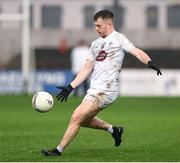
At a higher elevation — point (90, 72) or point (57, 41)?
point (90, 72)

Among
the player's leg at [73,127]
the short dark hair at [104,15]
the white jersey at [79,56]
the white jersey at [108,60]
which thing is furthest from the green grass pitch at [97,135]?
the white jersey at [79,56]

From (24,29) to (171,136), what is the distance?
1990 centimetres

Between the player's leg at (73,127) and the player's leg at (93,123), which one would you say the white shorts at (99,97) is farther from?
the player's leg at (93,123)

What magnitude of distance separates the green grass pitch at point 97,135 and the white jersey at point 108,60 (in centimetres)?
106

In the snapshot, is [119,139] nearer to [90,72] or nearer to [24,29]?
[90,72]

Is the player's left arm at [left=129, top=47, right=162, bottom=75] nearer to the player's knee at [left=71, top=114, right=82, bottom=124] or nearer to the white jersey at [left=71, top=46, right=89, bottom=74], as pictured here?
the player's knee at [left=71, top=114, right=82, bottom=124]

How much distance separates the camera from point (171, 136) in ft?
52.5

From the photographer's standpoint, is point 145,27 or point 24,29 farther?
point 145,27

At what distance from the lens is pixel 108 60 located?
12.6m

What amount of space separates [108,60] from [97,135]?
161 inches

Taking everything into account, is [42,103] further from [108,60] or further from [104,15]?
[104,15]

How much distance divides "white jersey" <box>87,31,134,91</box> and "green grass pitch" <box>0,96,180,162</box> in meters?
1.06

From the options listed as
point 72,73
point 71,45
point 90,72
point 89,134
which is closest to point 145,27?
point 71,45

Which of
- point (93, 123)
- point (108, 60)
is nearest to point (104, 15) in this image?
point (108, 60)
